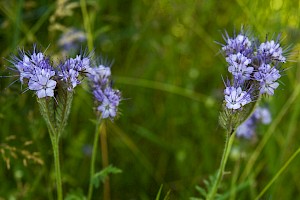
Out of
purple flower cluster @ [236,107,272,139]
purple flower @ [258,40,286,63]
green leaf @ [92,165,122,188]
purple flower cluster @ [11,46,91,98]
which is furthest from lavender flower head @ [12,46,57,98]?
purple flower cluster @ [236,107,272,139]

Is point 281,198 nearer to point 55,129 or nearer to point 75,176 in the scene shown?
point 75,176

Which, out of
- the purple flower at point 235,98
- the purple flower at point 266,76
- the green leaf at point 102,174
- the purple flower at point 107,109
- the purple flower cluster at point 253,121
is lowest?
the green leaf at point 102,174

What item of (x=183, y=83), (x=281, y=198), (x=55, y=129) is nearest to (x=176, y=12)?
(x=183, y=83)

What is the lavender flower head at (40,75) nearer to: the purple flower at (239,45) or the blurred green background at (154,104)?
the purple flower at (239,45)

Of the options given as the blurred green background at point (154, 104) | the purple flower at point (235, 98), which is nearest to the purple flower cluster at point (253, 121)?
the blurred green background at point (154, 104)

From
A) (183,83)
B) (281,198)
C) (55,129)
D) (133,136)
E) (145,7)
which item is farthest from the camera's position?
(145,7)

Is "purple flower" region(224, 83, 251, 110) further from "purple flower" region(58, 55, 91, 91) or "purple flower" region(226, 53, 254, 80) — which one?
"purple flower" region(58, 55, 91, 91)
